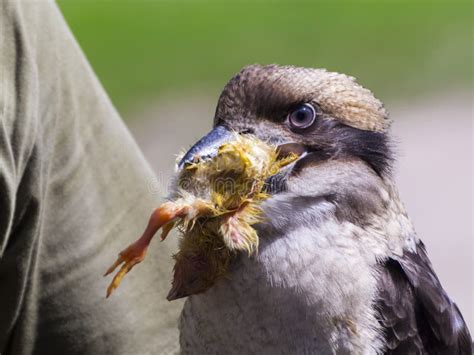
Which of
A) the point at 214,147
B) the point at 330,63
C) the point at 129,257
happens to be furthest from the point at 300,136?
the point at 330,63

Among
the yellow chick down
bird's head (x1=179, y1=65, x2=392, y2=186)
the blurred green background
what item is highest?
bird's head (x1=179, y1=65, x2=392, y2=186)

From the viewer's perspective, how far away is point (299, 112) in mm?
2762

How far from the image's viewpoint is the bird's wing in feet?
9.20

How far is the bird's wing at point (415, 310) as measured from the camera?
280 cm

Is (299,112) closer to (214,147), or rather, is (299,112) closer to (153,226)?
(214,147)

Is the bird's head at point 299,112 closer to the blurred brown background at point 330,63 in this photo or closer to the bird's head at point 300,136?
the bird's head at point 300,136

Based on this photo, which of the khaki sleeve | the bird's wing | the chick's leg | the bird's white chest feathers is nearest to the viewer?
the chick's leg

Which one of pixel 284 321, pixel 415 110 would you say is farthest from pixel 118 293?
pixel 415 110

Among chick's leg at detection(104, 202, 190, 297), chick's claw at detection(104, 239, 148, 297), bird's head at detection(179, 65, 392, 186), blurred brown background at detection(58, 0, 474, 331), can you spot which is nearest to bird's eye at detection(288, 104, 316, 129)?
bird's head at detection(179, 65, 392, 186)

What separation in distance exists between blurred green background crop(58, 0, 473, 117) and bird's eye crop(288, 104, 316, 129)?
6614 millimetres

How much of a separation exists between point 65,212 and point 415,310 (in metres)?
1.03

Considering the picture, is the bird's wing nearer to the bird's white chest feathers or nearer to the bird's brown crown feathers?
the bird's white chest feathers

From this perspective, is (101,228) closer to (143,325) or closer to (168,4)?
(143,325)

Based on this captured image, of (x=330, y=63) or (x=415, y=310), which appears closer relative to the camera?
(x=415, y=310)
